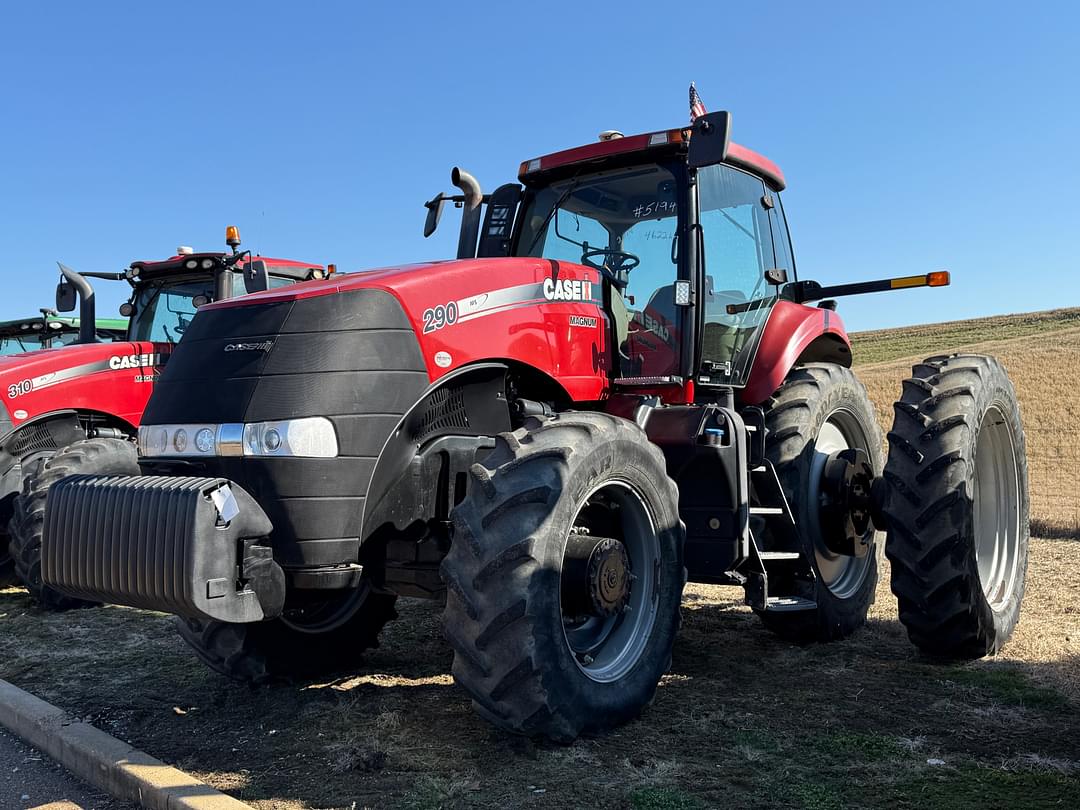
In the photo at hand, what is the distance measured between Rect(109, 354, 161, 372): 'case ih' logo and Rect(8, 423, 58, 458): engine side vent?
708 millimetres

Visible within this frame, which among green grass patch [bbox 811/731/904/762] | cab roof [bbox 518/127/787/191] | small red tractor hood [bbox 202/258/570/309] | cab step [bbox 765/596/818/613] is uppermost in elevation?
cab roof [bbox 518/127/787/191]

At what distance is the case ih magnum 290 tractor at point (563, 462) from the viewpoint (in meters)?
3.61

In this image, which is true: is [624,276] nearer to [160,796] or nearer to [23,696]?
[160,796]

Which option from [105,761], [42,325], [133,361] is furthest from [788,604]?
[42,325]

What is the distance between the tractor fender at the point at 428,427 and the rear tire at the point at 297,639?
685mm

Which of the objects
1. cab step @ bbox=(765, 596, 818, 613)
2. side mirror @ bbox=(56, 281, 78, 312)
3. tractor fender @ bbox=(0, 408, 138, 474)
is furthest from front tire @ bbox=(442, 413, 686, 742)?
side mirror @ bbox=(56, 281, 78, 312)

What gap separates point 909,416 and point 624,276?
1.69 metres

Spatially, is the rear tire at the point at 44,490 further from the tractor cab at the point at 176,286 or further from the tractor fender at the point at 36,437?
the tractor cab at the point at 176,286

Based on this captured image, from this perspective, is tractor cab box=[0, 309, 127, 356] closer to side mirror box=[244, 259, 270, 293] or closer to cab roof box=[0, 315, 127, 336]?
cab roof box=[0, 315, 127, 336]

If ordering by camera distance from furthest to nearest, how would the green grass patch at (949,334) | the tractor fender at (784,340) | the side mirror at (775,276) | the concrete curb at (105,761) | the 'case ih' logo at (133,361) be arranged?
the green grass patch at (949,334)
the 'case ih' logo at (133,361)
the side mirror at (775,276)
the tractor fender at (784,340)
the concrete curb at (105,761)

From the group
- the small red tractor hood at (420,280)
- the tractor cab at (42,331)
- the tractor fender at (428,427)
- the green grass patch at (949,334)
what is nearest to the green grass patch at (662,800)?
the tractor fender at (428,427)

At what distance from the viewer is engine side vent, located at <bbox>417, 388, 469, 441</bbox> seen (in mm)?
4195

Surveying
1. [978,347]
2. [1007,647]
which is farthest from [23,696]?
[978,347]

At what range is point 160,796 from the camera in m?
3.49
